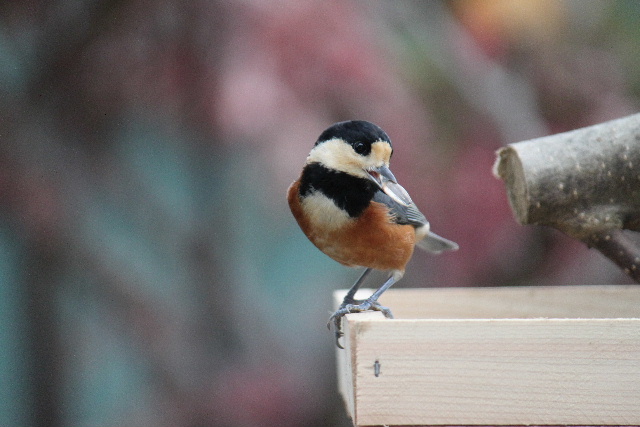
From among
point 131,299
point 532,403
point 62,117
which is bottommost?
point 131,299

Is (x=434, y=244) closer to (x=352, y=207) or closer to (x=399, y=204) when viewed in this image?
(x=399, y=204)

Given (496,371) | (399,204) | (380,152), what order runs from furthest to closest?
(399,204)
(380,152)
(496,371)

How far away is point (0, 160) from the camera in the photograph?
8.77 ft

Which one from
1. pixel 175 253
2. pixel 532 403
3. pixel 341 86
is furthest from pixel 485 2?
pixel 532 403

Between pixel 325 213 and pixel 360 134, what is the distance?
0.81ft

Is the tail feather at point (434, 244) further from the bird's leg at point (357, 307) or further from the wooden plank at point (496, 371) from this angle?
the wooden plank at point (496, 371)

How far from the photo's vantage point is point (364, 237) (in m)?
1.87

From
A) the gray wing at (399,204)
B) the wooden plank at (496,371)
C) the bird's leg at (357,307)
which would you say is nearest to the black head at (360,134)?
the gray wing at (399,204)

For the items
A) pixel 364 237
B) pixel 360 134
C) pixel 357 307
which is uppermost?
pixel 360 134

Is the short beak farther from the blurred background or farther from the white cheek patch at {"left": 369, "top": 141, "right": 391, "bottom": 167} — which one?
the blurred background

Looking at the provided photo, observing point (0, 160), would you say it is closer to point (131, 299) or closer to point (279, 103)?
point (131, 299)

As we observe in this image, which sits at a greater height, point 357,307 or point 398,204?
point 398,204

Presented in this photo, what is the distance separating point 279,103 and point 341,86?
0.80 ft

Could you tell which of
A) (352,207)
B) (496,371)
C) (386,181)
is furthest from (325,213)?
(496,371)
